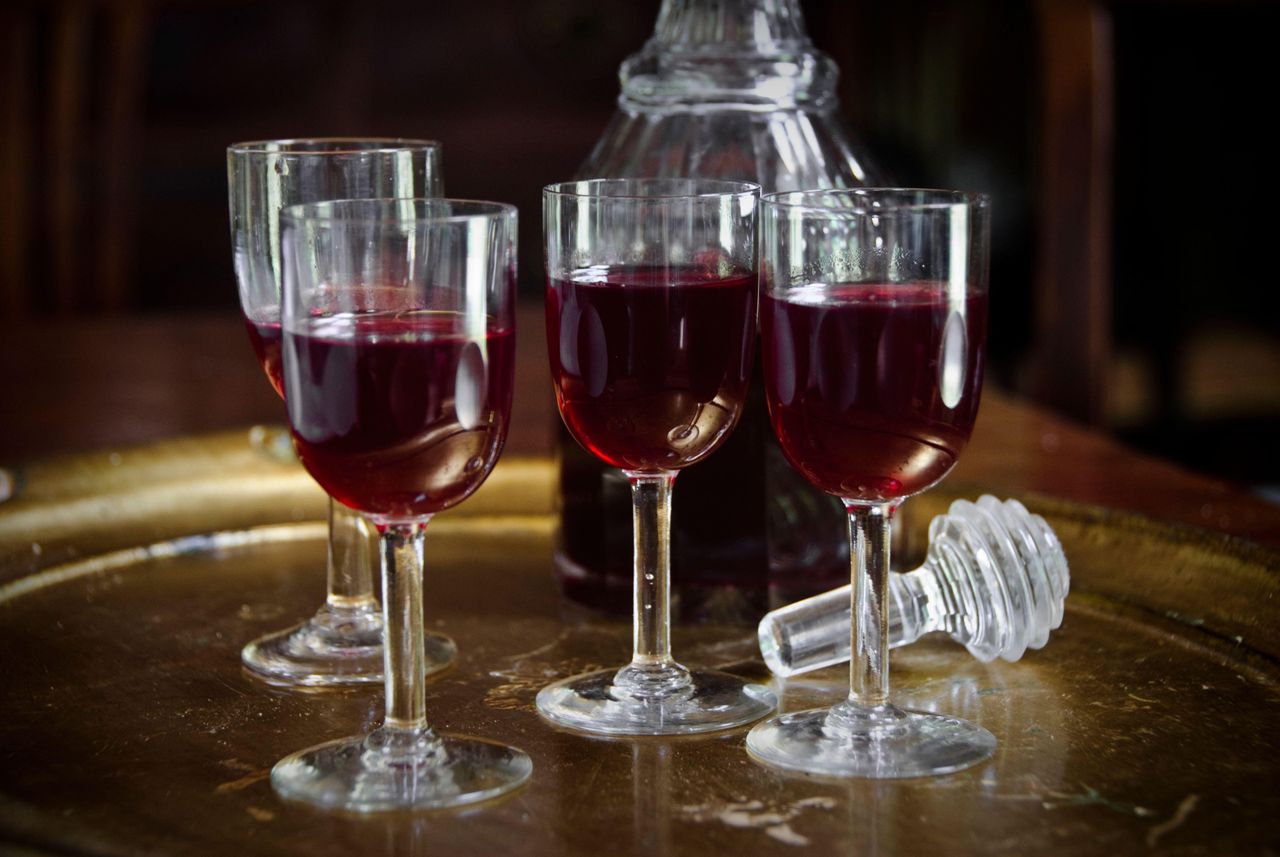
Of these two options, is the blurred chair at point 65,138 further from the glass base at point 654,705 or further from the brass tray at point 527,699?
the glass base at point 654,705

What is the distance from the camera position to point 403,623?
660 mm

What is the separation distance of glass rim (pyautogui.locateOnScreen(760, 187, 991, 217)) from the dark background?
2.19 meters

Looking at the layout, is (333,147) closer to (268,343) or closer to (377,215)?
(268,343)

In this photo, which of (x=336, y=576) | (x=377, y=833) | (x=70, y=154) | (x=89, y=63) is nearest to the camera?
(x=377, y=833)

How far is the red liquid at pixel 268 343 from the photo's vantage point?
84 cm

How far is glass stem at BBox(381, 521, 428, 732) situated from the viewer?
0.66 m

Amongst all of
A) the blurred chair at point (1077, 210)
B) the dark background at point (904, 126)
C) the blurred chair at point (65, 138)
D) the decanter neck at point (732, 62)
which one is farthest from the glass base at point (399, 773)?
the dark background at point (904, 126)

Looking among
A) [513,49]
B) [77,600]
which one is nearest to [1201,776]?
[77,600]

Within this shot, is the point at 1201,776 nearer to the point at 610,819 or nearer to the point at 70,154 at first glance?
the point at 610,819

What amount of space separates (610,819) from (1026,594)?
0.26m

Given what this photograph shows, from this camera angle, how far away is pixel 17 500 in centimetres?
105

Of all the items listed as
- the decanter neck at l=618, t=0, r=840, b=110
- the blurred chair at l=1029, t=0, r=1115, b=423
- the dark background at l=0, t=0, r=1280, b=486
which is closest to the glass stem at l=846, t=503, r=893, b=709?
the decanter neck at l=618, t=0, r=840, b=110

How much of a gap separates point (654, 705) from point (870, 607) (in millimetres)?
105

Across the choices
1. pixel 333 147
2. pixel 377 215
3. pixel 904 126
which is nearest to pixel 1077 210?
pixel 333 147
